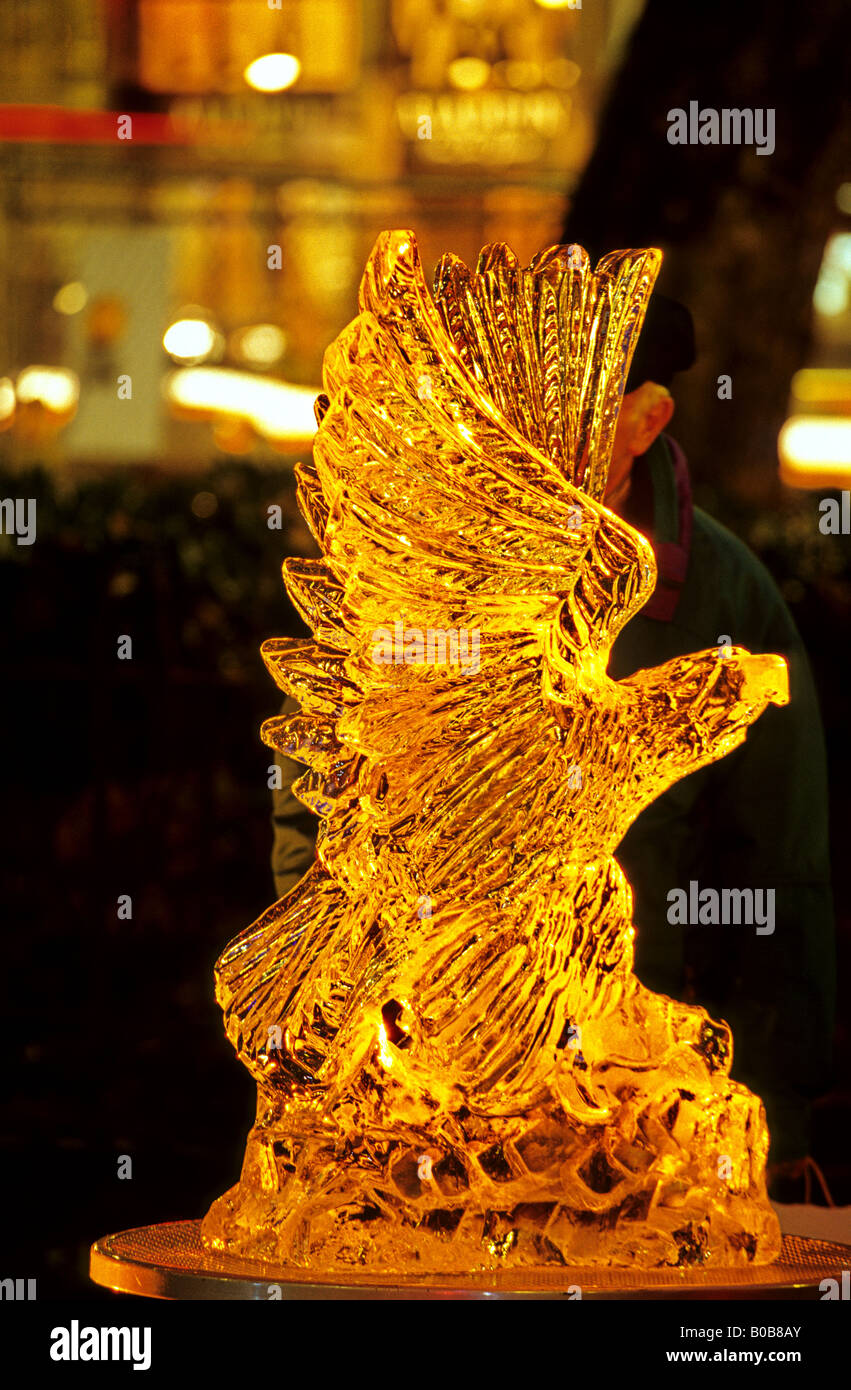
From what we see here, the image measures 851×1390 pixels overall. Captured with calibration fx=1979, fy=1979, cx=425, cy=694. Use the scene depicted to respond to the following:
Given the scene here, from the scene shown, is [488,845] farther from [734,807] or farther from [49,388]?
[49,388]

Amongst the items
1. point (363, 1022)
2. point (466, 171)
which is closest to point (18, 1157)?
point (363, 1022)

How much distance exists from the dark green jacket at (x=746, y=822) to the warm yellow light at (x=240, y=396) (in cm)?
1365

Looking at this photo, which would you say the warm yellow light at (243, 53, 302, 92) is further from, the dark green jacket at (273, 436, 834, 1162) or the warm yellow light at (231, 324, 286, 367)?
the dark green jacket at (273, 436, 834, 1162)

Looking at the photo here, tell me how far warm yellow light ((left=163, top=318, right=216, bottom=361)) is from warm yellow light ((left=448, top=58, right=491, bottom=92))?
348 cm

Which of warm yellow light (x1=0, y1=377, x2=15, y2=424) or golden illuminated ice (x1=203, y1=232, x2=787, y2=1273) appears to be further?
warm yellow light (x1=0, y1=377, x2=15, y2=424)

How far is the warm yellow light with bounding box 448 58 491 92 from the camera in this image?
1678 centimetres

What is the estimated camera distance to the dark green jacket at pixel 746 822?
312 cm

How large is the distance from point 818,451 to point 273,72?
20.0 feet

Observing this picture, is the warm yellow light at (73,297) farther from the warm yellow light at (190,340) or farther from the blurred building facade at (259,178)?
the warm yellow light at (190,340)

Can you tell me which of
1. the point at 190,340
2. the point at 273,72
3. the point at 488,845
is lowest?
the point at 488,845

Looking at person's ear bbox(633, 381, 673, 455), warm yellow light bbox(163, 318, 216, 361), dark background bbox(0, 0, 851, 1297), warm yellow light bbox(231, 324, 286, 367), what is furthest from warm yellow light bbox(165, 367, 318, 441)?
person's ear bbox(633, 381, 673, 455)

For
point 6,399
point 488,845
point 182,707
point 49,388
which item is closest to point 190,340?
point 49,388

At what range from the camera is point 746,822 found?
326 centimetres

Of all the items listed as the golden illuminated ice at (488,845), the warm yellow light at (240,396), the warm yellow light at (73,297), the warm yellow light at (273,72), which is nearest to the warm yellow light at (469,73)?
the warm yellow light at (273,72)
